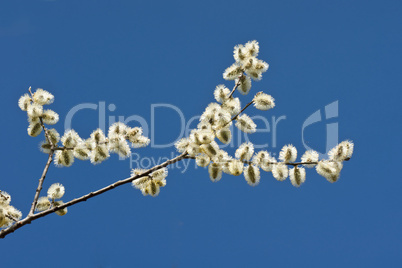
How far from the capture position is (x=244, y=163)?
3.34 meters

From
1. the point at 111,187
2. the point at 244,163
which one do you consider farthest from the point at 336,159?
the point at 111,187

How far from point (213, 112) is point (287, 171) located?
0.72m

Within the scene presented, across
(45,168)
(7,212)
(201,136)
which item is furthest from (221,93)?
(7,212)

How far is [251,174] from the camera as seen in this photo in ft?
10.9

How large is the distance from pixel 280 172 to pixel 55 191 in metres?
1.82

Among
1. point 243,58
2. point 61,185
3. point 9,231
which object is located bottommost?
point 9,231

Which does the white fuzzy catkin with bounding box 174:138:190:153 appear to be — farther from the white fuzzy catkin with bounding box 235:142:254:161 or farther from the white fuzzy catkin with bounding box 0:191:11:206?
the white fuzzy catkin with bounding box 0:191:11:206

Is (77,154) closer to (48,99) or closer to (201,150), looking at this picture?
(48,99)

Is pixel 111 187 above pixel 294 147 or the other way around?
the other way around

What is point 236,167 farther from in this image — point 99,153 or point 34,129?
point 34,129

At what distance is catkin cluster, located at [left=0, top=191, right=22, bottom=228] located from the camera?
327 cm

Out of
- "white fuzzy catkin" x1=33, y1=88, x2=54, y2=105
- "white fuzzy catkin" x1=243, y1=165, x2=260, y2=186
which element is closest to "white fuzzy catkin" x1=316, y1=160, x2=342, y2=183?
"white fuzzy catkin" x1=243, y1=165, x2=260, y2=186

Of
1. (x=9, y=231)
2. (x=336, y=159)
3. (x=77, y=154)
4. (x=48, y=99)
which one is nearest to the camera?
(x=9, y=231)

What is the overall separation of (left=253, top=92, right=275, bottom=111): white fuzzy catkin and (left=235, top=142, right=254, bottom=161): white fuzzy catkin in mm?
408
